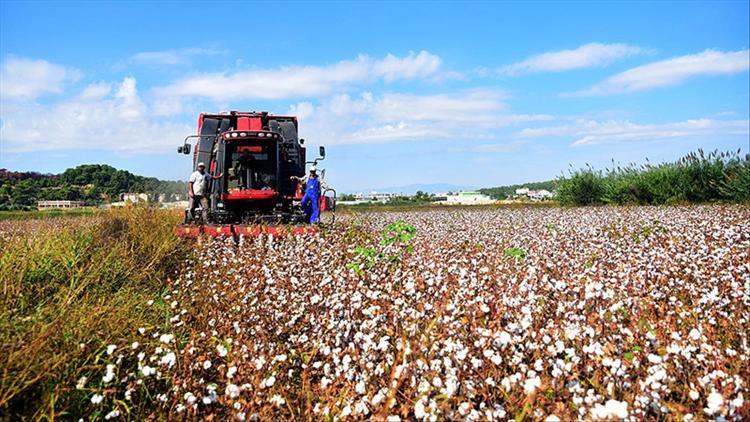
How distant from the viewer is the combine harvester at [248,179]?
13.2 metres

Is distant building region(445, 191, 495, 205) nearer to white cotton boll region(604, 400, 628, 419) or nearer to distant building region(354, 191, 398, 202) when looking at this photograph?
distant building region(354, 191, 398, 202)

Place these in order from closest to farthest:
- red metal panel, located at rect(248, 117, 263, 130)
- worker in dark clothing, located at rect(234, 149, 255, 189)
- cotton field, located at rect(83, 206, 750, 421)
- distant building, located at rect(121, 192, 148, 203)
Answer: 1. cotton field, located at rect(83, 206, 750, 421)
2. worker in dark clothing, located at rect(234, 149, 255, 189)
3. distant building, located at rect(121, 192, 148, 203)
4. red metal panel, located at rect(248, 117, 263, 130)

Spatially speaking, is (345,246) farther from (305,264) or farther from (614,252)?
(614,252)

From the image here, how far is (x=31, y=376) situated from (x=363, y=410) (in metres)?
2.25

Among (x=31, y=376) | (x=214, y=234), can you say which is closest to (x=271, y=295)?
(x=31, y=376)

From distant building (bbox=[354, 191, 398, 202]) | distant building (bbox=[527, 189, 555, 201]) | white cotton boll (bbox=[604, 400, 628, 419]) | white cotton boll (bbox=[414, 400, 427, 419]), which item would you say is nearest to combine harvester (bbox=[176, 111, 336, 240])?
white cotton boll (bbox=[414, 400, 427, 419])

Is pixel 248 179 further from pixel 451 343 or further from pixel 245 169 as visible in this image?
pixel 451 343

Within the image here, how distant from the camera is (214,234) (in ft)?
42.8

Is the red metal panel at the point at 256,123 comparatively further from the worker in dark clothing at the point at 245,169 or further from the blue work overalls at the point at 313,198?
the blue work overalls at the point at 313,198

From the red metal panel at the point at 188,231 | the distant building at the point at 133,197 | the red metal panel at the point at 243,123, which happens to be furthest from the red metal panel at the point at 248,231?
the red metal panel at the point at 243,123

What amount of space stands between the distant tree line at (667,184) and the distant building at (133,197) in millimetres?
22049

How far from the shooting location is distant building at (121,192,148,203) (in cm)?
1611

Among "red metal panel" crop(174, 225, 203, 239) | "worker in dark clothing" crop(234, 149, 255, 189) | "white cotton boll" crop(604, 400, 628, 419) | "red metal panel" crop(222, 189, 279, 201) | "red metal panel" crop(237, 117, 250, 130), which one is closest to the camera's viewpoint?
"white cotton boll" crop(604, 400, 628, 419)

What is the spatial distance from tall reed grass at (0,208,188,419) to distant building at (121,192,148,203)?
19.6 ft
